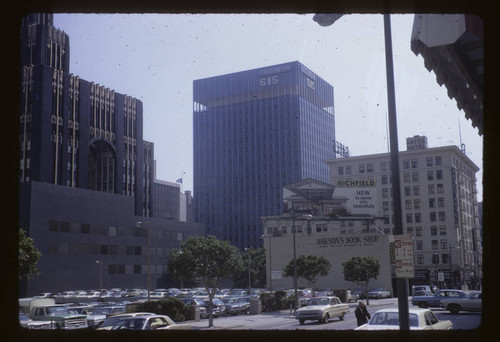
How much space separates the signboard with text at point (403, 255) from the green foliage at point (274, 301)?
3247 centimetres

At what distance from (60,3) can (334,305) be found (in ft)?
84.6

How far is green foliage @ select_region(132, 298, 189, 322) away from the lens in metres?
31.2

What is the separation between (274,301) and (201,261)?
11.5 meters

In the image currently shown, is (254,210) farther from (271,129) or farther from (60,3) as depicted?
(60,3)

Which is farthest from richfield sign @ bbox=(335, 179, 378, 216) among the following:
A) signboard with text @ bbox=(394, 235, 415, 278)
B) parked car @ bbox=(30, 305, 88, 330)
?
signboard with text @ bbox=(394, 235, 415, 278)

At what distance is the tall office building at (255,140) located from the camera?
130 m

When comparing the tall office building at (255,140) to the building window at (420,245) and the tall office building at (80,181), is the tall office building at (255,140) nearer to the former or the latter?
the tall office building at (80,181)

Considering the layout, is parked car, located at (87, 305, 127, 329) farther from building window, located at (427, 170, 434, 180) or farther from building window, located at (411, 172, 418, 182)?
building window, located at (411, 172, 418, 182)

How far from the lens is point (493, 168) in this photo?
21.3 feet

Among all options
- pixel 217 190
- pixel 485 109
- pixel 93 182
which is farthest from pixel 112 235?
pixel 485 109

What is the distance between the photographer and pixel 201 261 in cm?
3275

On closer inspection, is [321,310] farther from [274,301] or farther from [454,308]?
[274,301]

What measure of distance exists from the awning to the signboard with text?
267 cm

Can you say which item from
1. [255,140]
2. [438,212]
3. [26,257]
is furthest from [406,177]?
[26,257]
